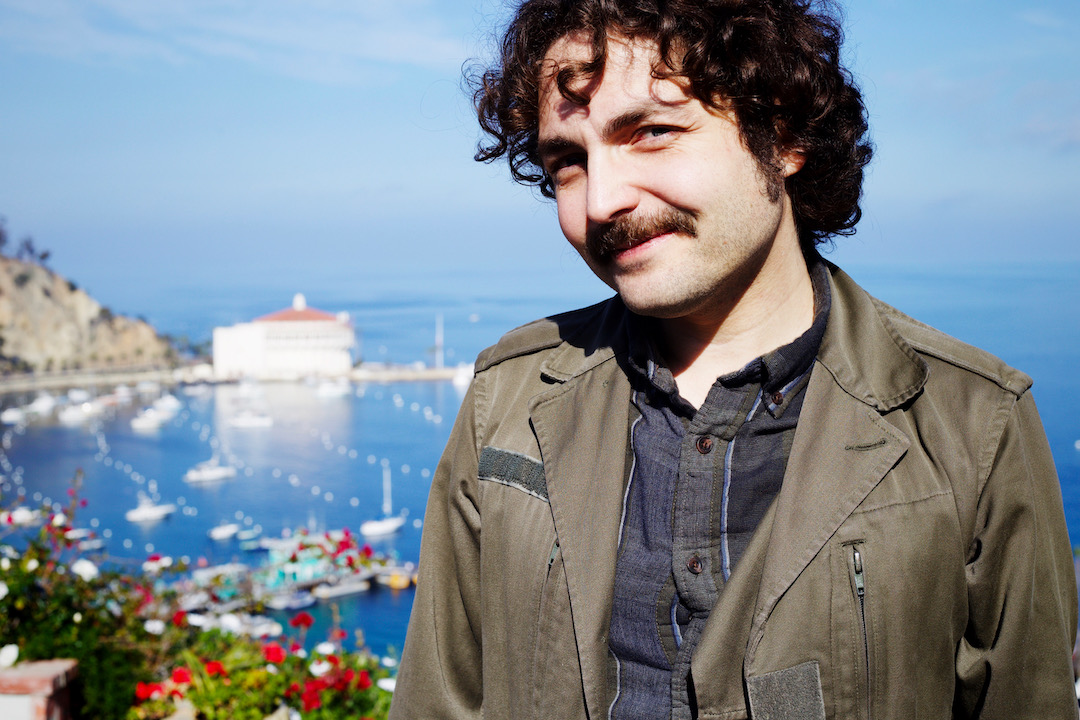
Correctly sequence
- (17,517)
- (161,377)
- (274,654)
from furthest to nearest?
(161,377) → (17,517) → (274,654)

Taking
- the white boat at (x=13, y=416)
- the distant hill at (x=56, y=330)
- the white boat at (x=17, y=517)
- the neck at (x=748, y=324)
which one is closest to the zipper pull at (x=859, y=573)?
the neck at (x=748, y=324)

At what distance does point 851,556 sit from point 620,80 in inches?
23.0

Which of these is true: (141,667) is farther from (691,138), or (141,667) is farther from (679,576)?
(691,138)

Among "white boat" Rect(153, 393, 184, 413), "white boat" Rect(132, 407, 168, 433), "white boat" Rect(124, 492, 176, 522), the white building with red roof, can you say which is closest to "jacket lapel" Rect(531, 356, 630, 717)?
"white boat" Rect(124, 492, 176, 522)

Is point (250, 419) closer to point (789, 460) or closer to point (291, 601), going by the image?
point (291, 601)

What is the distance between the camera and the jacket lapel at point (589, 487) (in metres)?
1.01

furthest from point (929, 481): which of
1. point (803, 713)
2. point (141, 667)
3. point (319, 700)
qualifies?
point (141, 667)

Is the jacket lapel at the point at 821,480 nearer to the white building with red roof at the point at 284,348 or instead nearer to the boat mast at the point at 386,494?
the boat mast at the point at 386,494

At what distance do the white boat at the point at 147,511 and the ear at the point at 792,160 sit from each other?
28.1 m

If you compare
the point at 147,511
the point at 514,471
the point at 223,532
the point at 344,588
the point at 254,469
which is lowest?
the point at 223,532

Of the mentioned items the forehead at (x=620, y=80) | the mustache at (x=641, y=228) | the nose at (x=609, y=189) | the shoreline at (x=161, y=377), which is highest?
the forehead at (x=620, y=80)

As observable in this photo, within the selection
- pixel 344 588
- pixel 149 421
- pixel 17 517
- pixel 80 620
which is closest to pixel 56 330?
pixel 149 421

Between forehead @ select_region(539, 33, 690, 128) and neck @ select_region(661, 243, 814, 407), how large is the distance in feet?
0.81

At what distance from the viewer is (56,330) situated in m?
39.6
